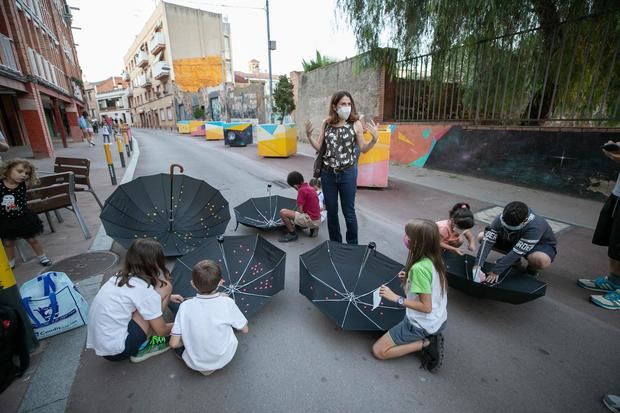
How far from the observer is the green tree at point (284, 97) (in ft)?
79.5

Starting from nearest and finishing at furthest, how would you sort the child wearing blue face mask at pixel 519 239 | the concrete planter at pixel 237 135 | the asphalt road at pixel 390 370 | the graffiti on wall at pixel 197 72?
the asphalt road at pixel 390 370 < the child wearing blue face mask at pixel 519 239 < the concrete planter at pixel 237 135 < the graffiti on wall at pixel 197 72

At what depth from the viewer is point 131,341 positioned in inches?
87.9

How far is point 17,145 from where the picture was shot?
16094 millimetres

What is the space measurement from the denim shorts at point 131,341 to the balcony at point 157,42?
4812cm

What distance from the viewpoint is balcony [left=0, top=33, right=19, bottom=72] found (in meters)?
10.6

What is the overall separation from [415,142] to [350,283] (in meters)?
8.36

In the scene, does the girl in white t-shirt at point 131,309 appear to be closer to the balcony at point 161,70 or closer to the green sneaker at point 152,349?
the green sneaker at point 152,349

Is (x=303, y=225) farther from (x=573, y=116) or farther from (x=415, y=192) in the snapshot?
(x=573, y=116)

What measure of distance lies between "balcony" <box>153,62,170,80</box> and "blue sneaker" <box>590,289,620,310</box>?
47.9 m

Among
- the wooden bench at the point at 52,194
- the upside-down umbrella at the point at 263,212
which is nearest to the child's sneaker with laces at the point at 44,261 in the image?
the wooden bench at the point at 52,194

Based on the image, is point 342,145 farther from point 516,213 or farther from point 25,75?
point 25,75

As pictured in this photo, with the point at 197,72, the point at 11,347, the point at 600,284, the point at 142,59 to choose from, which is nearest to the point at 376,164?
the point at 600,284

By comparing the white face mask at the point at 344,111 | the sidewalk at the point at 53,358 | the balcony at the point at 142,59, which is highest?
the balcony at the point at 142,59

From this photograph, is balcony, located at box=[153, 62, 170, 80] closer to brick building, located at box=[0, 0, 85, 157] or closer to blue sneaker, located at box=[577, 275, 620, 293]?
brick building, located at box=[0, 0, 85, 157]
